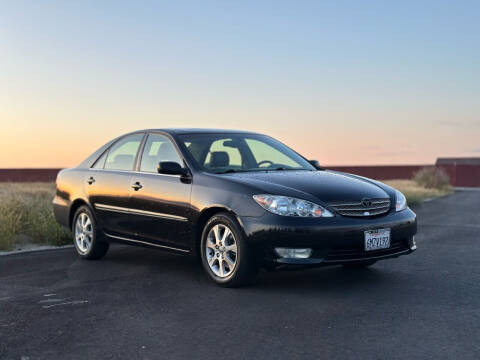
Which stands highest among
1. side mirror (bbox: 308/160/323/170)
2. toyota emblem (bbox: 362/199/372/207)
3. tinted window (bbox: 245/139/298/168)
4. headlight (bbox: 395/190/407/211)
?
tinted window (bbox: 245/139/298/168)

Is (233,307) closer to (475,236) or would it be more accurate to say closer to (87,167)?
(87,167)

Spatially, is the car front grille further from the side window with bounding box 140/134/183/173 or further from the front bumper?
the side window with bounding box 140/134/183/173

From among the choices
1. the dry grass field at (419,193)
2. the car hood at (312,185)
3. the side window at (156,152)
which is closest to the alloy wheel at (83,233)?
the side window at (156,152)

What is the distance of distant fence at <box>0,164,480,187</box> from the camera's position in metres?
33.1

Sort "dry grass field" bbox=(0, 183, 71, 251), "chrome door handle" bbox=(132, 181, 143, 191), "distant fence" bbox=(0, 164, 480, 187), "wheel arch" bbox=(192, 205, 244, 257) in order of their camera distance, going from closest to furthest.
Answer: "wheel arch" bbox=(192, 205, 244, 257), "chrome door handle" bbox=(132, 181, 143, 191), "dry grass field" bbox=(0, 183, 71, 251), "distant fence" bbox=(0, 164, 480, 187)

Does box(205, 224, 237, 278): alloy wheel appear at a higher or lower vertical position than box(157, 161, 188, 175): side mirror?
lower

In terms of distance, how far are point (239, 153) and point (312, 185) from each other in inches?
57.4

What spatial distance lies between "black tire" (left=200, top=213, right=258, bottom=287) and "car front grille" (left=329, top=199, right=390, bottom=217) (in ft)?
2.98

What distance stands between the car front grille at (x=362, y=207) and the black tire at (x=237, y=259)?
2.98 ft

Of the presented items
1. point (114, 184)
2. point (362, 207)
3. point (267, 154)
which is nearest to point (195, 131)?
point (267, 154)

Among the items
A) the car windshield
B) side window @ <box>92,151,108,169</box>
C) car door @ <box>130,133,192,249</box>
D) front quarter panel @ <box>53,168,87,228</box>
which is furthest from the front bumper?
front quarter panel @ <box>53,168,87,228</box>

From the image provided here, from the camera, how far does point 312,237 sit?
6.04m

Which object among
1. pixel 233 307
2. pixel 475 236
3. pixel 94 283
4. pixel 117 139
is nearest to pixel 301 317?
pixel 233 307

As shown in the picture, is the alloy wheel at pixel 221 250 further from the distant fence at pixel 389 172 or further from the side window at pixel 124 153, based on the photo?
→ the distant fence at pixel 389 172
